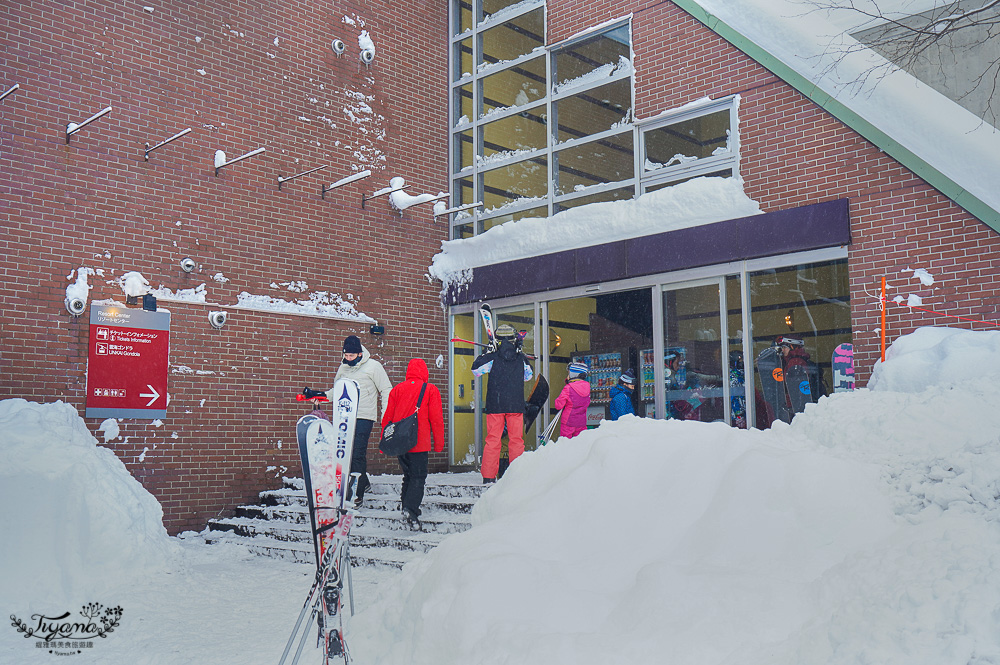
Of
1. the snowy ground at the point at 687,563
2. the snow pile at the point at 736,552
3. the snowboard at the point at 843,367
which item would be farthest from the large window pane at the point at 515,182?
the snow pile at the point at 736,552

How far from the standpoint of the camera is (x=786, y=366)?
8820 mm

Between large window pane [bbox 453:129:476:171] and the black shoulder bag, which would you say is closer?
the black shoulder bag

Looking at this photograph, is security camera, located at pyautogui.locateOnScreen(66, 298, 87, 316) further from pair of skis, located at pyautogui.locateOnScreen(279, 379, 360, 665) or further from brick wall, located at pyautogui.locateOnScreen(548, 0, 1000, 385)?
brick wall, located at pyautogui.locateOnScreen(548, 0, 1000, 385)

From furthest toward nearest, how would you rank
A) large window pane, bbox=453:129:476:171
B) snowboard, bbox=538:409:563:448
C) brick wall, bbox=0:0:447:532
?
large window pane, bbox=453:129:476:171 < snowboard, bbox=538:409:563:448 < brick wall, bbox=0:0:447:532

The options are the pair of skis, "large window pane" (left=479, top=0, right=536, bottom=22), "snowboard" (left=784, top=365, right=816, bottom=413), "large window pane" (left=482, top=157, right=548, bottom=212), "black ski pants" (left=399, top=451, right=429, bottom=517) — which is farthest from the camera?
"large window pane" (left=479, top=0, right=536, bottom=22)

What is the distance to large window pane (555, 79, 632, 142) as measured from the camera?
1094 centimetres

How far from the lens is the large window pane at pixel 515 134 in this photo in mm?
11922

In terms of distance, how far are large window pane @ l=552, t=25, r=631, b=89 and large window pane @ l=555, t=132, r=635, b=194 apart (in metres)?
1.06

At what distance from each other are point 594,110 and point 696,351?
3.93 meters

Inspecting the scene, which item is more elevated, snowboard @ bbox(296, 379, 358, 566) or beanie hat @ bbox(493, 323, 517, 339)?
beanie hat @ bbox(493, 323, 517, 339)

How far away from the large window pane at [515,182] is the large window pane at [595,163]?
0.30 metres

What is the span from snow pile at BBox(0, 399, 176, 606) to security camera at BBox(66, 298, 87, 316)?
1116 millimetres

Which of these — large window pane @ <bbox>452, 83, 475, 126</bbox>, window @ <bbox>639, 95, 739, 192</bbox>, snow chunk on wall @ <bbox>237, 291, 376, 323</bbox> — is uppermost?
large window pane @ <bbox>452, 83, 475, 126</bbox>

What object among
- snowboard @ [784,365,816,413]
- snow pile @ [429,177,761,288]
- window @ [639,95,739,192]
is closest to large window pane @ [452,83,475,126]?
snow pile @ [429,177,761,288]
